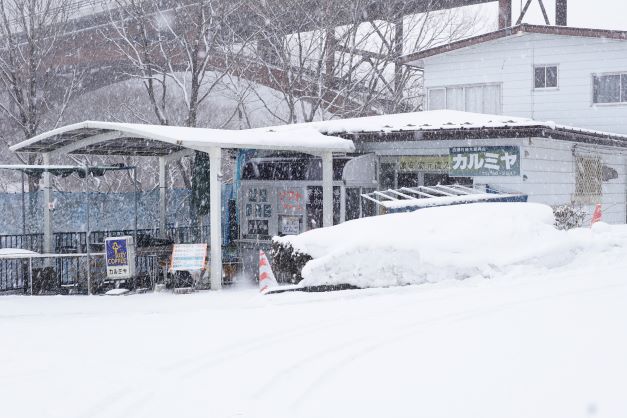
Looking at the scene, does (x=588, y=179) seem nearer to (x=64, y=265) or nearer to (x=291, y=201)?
(x=291, y=201)

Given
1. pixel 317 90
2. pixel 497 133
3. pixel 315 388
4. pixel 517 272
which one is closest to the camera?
pixel 315 388

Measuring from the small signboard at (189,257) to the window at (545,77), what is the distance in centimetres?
1260

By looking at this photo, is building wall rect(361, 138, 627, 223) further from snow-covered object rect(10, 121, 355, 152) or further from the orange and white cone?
the orange and white cone

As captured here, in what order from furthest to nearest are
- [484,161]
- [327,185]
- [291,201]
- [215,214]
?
1. [291,201]
2. [327,185]
3. [484,161]
4. [215,214]

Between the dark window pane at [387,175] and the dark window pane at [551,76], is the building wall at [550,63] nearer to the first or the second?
the dark window pane at [551,76]

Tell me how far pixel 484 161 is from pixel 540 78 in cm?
678

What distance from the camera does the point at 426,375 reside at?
6.71 meters

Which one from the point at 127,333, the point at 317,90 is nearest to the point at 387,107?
the point at 317,90

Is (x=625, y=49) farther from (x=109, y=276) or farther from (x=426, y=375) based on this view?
(x=426, y=375)

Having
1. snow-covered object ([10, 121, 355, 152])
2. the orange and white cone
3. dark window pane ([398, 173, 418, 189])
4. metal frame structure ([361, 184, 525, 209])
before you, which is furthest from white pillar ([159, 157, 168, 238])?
the orange and white cone

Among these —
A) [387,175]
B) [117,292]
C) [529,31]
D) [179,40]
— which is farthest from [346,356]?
[179,40]

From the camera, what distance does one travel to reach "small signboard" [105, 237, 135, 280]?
14844 millimetres

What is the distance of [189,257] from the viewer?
48.4 ft

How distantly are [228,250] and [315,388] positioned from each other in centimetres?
1176
